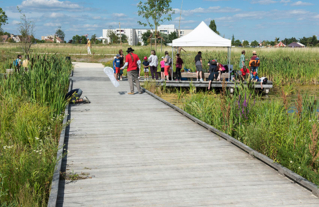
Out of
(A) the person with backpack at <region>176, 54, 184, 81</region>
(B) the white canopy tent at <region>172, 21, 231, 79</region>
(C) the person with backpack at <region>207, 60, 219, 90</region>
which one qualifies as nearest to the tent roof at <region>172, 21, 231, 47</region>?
(B) the white canopy tent at <region>172, 21, 231, 79</region>

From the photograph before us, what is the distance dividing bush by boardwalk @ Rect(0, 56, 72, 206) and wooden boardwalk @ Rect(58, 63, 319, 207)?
35 cm

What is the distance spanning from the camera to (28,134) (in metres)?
6.30

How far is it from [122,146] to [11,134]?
2.19 meters

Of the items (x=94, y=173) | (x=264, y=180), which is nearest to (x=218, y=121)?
(x=264, y=180)

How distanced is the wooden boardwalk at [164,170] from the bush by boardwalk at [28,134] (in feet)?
1.15

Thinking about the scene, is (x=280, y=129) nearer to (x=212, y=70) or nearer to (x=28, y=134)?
(x=28, y=134)

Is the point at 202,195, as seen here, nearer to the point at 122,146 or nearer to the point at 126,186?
the point at 126,186

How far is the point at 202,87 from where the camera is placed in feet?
54.4

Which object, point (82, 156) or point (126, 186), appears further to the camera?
point (82, 156)

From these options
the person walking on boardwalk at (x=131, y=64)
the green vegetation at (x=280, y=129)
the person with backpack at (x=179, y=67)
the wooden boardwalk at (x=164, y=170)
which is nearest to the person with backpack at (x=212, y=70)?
the person with backpack at (x=179, y=67)

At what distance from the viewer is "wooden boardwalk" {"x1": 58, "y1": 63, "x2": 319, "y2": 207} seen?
3889mm

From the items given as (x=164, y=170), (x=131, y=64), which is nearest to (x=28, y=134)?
(x=164, y=170)

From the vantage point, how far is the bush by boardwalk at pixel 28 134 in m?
4.17

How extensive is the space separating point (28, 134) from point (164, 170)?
297 centimetres
